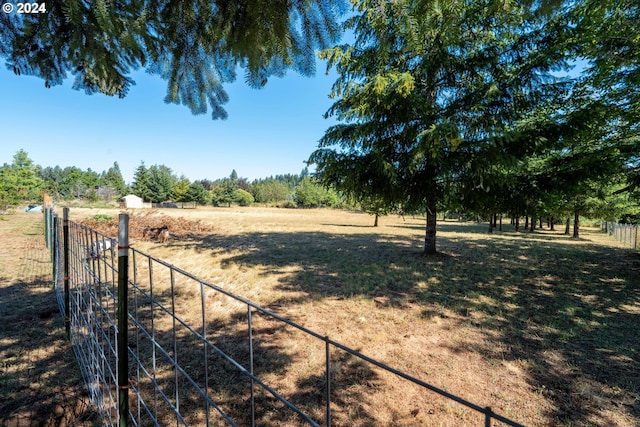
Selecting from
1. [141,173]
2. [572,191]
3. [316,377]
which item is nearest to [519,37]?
[572,191]

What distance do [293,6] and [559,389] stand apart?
4.17m

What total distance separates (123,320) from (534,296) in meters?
6.31

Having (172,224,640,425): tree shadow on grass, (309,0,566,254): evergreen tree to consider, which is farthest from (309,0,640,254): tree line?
(172,224,640,425): tree shadow on grass

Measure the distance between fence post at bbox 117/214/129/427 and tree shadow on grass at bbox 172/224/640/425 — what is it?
336cm

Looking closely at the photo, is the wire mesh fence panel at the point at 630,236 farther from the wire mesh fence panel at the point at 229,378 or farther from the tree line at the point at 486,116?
the wire mesh fence panel at the point at 229,378

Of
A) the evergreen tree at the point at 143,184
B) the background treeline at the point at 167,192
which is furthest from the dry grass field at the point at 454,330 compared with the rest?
the evergreen tree at the point at 143,184

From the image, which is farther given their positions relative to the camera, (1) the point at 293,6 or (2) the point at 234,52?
(2) the point at 234,52

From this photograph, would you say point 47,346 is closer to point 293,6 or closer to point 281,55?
point 281,55

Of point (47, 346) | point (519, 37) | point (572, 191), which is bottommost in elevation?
point (47, 346)

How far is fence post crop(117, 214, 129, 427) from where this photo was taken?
1896 millimetres

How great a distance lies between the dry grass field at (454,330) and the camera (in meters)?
2.64

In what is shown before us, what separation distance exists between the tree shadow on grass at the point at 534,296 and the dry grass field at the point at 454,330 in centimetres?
2

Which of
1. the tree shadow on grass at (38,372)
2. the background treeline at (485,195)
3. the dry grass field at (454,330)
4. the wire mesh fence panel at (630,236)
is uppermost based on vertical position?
the background treeline at (485,195)

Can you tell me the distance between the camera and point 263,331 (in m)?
4.03
